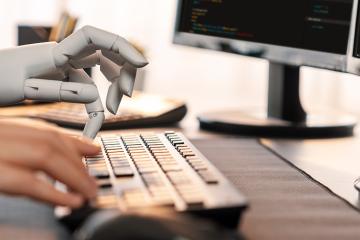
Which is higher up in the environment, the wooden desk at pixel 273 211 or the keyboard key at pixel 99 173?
the keyboard key at pixel 99 173

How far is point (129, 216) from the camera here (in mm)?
483

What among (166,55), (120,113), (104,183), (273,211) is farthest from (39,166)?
(166,55)

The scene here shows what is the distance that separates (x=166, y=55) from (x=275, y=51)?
1.02 metres

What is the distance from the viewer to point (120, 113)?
118cm

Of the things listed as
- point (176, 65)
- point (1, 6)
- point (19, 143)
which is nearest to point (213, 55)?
point (176, 65)

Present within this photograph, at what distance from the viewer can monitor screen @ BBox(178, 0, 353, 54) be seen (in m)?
1.06

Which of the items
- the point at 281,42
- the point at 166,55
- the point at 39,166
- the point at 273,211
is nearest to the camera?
the point at 39,166

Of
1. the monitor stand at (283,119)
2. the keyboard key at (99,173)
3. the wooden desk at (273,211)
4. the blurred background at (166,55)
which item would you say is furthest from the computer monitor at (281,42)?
the blurred background at (166,55)

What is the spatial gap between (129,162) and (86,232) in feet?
0.77

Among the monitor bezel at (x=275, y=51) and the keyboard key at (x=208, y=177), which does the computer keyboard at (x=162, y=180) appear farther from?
the monitor bezel at (x=275, y=51)

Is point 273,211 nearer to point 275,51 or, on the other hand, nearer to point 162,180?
point 162,180

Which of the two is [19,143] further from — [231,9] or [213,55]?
[213,55]

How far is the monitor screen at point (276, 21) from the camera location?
1.06 metres

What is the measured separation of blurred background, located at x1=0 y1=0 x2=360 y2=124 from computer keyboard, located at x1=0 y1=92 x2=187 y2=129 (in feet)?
2.74
